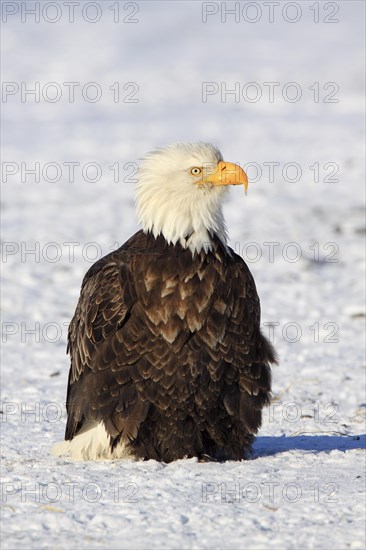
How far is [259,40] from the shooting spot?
3669 centimetres

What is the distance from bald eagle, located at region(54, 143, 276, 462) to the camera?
6664 mm

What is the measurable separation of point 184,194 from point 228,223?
971cm

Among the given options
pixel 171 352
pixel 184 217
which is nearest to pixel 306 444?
pixel 171 352

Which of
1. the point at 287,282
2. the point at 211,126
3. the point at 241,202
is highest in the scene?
the point at 211,126

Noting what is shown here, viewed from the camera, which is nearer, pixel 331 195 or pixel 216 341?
pixel 216 341

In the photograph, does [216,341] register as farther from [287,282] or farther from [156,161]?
[287,282]

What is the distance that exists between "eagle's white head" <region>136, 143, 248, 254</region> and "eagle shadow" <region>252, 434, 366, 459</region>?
60.5 inches

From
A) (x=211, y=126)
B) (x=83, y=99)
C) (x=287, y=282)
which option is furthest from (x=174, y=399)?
(x=83, y=99)

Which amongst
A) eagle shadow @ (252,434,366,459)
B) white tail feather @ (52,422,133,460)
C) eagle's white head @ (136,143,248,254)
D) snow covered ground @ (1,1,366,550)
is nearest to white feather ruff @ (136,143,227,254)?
eagle's white head @ (136,143,248,254)

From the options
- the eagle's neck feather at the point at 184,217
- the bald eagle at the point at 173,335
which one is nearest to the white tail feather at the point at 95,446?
the bald eagle at the point at 173,335

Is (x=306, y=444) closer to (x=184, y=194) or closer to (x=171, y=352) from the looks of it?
(x=171, y=352)

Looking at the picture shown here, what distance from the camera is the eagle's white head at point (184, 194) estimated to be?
22.4 ft

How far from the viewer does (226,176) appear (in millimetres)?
6906

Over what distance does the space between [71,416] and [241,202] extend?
11.1 metres
